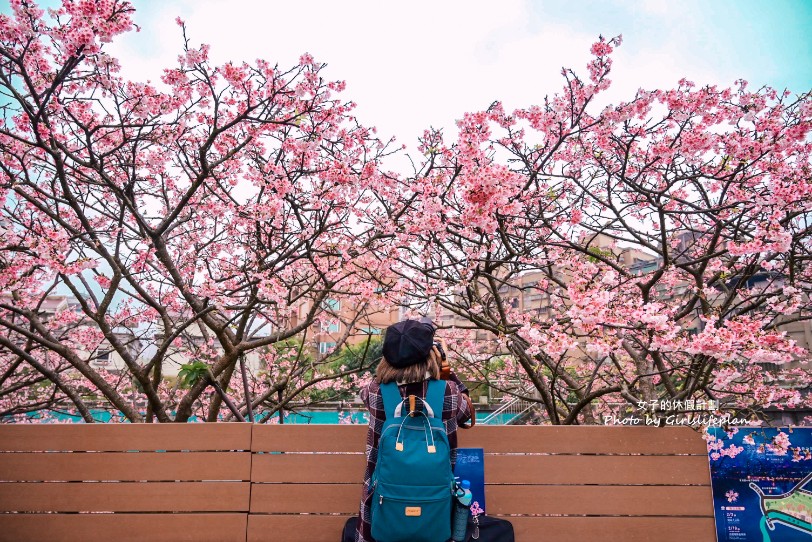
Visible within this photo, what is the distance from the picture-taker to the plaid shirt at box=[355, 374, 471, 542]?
197 centimetres

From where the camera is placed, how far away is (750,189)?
3936mm

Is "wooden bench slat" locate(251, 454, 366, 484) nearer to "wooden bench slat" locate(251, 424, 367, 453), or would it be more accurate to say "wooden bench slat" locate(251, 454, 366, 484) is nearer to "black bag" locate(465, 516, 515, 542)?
"wooden bench slat" locate(251, 424, 367, 453)

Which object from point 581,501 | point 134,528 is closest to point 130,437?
point 134,528

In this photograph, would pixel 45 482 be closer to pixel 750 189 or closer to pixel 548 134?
pixel 548 134

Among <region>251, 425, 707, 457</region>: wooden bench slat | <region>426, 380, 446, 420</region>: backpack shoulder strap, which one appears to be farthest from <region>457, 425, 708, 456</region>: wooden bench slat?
<region>426, 380, 446, 420</region>: backpack shoulder strap

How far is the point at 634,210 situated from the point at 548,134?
1.53m

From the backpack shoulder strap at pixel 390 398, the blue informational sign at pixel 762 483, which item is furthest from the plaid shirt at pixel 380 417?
the blue informational sign at pixel 762 483

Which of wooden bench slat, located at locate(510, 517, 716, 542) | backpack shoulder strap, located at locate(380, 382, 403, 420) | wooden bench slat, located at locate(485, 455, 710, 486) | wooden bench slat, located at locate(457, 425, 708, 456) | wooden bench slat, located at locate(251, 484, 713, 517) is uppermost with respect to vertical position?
backpack shoulder strap, located at locate(380, 382, 403, 420)

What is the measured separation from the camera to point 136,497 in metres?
2.64

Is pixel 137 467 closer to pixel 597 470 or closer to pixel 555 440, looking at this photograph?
pixel 555 440

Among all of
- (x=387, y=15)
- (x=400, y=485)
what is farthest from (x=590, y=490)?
(x=387, y=15)

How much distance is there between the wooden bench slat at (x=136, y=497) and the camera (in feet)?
8.62

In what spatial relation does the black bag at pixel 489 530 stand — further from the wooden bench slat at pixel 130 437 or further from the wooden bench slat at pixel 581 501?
the wooden bench slat at pixel 130 437

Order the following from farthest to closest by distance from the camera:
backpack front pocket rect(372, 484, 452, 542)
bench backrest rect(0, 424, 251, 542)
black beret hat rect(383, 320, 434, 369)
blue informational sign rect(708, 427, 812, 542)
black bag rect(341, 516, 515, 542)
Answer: bench backrest rect(0, 424, 251, 542), blue informational sign rect(708, 427, 812, 542), black bag rect(341, 516, 515, 542), black beret hat rect(383, 320, 434, 369), backpack front pocket rect(372, 484, 452, 542)
